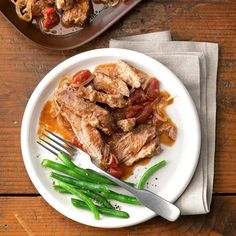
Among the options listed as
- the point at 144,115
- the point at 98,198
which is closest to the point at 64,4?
the point at 144,115

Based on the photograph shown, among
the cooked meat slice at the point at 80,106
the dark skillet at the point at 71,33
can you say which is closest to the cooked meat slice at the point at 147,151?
the cooked meat slice at the point at 80,106

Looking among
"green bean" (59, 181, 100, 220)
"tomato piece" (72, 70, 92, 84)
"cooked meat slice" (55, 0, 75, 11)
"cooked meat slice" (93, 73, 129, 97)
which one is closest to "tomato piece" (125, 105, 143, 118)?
"cooked meat slice" (93, 73, 129, 97)

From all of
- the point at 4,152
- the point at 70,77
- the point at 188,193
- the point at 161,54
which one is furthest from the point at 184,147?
the point at 4,152

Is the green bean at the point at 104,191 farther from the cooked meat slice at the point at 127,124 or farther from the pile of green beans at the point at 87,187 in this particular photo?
the cooked meat slice at the point at 127,124

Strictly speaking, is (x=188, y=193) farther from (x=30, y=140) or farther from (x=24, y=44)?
(x=24, y=44)

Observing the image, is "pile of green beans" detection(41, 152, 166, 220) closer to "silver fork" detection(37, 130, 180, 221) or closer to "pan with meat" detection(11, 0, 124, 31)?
"silver fork" detection(37, 130, 180, 221)
